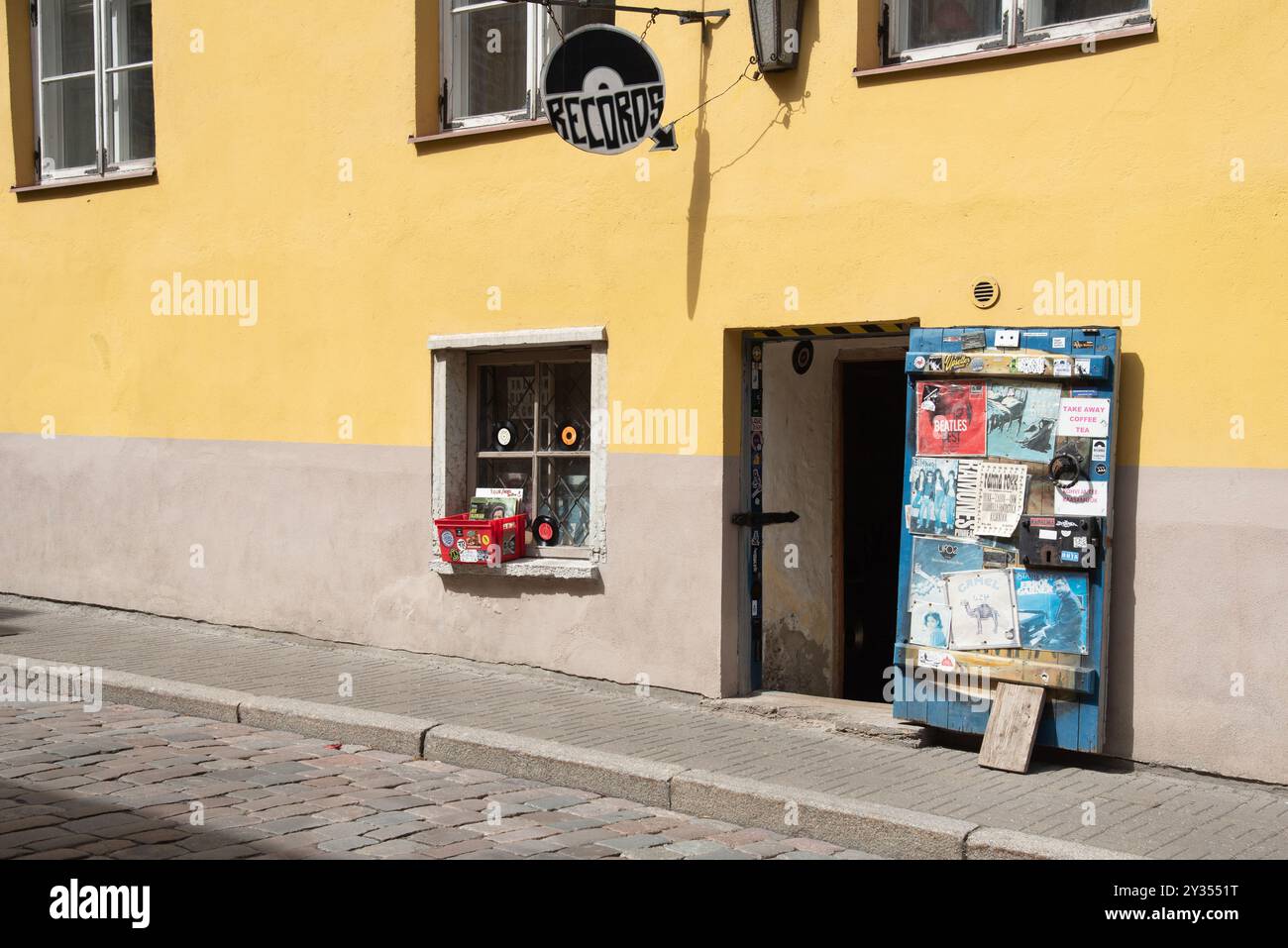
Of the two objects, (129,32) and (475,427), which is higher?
(129,32)

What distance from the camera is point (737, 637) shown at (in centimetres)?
862

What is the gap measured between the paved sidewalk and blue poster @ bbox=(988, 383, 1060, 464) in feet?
5.16

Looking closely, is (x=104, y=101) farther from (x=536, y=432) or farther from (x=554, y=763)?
(x=554, y=763)

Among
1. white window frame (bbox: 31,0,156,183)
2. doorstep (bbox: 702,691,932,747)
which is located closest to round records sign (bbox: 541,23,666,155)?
doorstep (bbox: 702,691,932,747)

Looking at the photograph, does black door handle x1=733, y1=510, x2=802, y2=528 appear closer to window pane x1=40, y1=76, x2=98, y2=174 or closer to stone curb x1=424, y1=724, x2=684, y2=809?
stone curb x1=424, y1=724, x2=684, y2=809

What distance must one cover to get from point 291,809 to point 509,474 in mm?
3792

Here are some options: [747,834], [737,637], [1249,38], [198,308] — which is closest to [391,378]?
[198,308]

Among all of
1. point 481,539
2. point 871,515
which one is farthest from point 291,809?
point 871,515

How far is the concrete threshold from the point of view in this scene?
19.2ft

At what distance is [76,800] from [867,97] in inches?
210

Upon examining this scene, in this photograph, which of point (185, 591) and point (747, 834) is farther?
point (185, 591)

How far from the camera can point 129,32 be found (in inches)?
457

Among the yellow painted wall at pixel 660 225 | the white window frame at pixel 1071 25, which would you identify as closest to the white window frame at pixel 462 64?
the yellow painted wall at pixel 660 225

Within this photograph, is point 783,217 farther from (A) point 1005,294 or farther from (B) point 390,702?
(B) point 390,702
